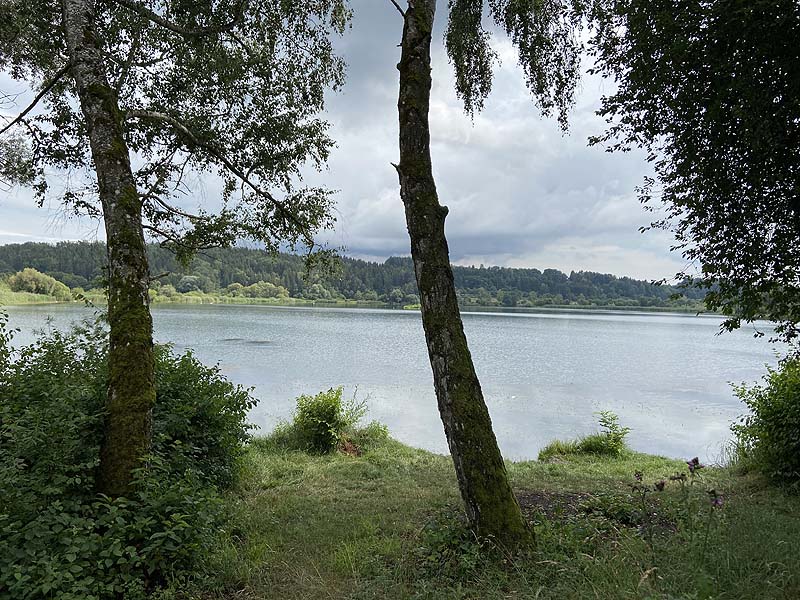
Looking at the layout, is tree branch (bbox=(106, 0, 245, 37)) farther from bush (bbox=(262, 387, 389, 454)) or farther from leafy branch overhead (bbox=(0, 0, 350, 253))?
bush (bbox=(262, 387, 389, 454))

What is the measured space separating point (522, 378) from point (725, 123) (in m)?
18.6

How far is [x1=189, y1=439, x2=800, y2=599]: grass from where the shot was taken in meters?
2.61

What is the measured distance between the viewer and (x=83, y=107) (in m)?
4.04

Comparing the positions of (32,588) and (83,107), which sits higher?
(83,107)

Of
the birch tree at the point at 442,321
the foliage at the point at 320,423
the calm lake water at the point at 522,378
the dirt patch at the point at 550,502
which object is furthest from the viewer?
the calm lake water at the point at 522,378

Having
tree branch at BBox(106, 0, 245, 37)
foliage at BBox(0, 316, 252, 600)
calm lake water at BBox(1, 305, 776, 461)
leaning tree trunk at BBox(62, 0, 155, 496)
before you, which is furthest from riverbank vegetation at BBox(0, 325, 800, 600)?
calm lake water at BBox(1, 305, 776, 461)

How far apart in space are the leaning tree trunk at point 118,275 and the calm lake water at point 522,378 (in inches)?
224

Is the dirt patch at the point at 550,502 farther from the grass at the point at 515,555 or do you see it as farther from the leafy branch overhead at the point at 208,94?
the leafy branch overhead at the point at 208,94

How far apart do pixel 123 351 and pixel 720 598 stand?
13.7 ft

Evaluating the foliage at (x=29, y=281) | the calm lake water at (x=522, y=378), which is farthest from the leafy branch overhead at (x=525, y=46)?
the foliage at (x=29, y=281)

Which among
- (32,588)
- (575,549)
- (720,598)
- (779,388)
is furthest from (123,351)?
(779,388)

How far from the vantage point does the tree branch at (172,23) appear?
475 cm

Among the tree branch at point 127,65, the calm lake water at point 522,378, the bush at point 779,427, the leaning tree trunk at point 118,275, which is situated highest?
the tree branch at point 127,65

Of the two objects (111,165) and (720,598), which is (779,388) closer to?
(720,598)
